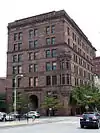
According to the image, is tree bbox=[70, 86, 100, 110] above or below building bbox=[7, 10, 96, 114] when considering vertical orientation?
below

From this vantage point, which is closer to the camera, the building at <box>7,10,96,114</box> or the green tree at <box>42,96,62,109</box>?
the green tree at <box>42,96,62,109</box>

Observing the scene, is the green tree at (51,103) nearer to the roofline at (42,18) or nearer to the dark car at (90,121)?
the roofline at (42,18)

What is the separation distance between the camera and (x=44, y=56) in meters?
77.0

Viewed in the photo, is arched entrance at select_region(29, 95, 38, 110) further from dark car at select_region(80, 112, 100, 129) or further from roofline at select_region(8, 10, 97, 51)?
dark car at select_region(80, 112, 100, 129)

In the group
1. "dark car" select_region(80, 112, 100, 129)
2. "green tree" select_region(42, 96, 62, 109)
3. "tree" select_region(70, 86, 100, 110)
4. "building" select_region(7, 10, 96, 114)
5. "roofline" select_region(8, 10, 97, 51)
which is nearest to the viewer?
"dark car" select_region(80, 112, 100, 129)

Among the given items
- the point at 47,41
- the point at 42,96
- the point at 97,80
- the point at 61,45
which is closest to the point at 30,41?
the point at 47,41

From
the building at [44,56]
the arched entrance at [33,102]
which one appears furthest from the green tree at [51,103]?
the arched entrance at [33,102]

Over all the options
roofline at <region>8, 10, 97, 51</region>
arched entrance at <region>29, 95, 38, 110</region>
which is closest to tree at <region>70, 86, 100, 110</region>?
arched entrance at <region>29, 95, 38, 110</region>

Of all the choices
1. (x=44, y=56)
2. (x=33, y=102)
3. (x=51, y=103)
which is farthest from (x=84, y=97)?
(x=44, y=56)

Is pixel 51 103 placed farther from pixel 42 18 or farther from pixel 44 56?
pixel 42 18

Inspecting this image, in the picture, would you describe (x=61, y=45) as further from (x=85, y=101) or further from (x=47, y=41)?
(x=85, y=101)

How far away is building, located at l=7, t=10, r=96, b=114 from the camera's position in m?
73.9

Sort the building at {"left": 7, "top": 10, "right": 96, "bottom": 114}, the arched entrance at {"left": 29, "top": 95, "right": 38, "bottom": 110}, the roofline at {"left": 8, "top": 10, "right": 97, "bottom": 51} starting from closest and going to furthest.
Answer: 1. the building at {"left": 7, "top": 10, "right": 96, "bottom": 114}
2. the roofline at {"left": 8, "top": 10, "right": 97, "bottom": 51}
3. the arched entrance at {"left": 29, "top": 95, "right": 38, "bottom": 110}

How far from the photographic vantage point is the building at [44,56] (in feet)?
243
